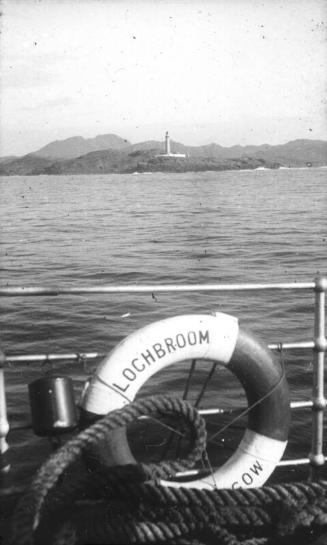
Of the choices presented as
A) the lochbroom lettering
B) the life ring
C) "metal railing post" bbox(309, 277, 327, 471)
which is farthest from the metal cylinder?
"metal railing post" bbox(309, 277, 327, 471)

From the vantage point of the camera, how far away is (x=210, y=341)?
2.91 m

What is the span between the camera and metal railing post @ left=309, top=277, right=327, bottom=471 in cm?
300

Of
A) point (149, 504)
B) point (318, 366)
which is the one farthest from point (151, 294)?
point (149, 504)

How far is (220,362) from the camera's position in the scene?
9.77 feet

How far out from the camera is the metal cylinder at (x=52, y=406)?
280cm

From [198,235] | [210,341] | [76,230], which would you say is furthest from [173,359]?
[76,230]

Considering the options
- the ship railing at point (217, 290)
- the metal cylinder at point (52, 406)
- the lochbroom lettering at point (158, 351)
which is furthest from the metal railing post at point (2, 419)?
the lochbroom lettering at point (158, 351)

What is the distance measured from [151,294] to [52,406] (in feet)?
21.9

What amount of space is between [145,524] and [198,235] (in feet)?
70.1

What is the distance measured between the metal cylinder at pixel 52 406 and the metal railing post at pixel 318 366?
3.88 feet

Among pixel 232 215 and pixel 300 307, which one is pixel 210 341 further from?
pixel 232 215

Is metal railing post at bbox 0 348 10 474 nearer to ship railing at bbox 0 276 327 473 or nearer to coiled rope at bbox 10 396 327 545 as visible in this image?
ship railing at bbox 0 276 327 473

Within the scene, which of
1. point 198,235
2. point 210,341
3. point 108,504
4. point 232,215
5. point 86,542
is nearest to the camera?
point 86,542

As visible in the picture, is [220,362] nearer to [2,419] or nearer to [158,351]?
[158,351]
